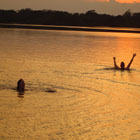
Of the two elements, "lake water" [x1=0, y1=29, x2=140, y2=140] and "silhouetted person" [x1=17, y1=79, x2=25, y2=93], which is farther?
"silhouetted person" [x1=17, y1=79, x2=25, y2=93]

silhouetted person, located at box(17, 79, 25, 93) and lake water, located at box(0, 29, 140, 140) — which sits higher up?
silhouetted person, located at box(17, 79, 25, 93)

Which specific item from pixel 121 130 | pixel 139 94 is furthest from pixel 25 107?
pixel 139 94

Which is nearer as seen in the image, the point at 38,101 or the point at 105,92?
the point at 38,101

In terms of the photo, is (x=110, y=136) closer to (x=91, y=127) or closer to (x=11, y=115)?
(x=91, y=127)

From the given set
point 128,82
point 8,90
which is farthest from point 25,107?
point 128,82

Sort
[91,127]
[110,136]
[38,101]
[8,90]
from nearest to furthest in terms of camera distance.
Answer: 1. [110,136]
2. [91,127]
3. [38,101]
4. [8,90]

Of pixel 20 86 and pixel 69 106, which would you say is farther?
pixel 20 86

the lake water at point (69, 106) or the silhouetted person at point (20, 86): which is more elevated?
the silhouetted person at point (20, 86)

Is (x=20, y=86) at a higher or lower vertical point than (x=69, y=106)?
higher

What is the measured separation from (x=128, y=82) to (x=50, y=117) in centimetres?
786

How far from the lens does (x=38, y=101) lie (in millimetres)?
13703

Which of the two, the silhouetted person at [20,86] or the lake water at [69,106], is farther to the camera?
the silhouetted person at [20,86]

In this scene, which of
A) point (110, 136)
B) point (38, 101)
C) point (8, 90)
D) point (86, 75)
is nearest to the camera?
point (110, 136)

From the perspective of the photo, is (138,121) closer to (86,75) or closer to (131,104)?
(131,104)
